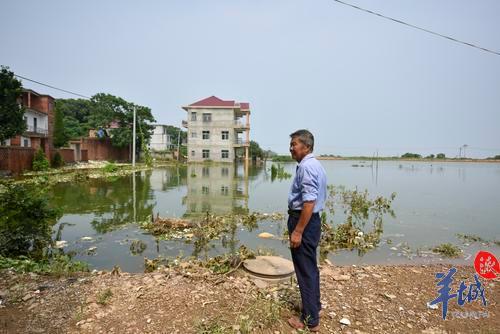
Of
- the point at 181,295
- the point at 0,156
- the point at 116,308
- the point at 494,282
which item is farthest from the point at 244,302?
the point at 0,156

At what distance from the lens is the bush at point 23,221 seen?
4.80m

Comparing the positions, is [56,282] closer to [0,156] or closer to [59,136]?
[0,156]

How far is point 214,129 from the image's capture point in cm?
3819

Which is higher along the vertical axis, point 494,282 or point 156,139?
point 156,139

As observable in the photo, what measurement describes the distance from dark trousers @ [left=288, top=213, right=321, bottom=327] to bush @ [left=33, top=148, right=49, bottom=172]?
2106 centimetres

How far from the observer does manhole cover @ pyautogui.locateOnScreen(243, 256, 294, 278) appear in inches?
157

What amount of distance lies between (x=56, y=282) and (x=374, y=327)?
365cm

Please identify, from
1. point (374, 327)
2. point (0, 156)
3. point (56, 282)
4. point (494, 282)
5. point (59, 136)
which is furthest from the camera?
point (59, 136)

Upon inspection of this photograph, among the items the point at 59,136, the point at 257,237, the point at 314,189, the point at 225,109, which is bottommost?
the point at 257,237

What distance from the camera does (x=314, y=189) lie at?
8.71 ft

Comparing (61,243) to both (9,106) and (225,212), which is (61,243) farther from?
(9,106)

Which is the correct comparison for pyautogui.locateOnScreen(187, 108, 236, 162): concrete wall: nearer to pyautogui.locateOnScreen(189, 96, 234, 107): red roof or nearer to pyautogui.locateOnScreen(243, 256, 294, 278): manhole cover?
pyautogui.locateOnScreen(189, 96, 234, 107): red roof

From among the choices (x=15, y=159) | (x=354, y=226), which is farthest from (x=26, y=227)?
(x=15, y=159)

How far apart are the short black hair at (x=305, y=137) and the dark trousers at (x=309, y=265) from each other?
671 millimetres
